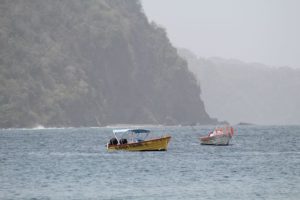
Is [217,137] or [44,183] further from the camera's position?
[217,137]

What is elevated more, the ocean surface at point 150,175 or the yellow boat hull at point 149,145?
the yellow boat hull at point 149,145

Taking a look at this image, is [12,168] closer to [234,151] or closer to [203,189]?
[203,189]

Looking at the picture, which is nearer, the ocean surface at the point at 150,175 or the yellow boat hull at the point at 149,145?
the ocean surface at the point at 150,175

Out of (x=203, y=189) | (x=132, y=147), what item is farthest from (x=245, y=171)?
(x=132, y=147)

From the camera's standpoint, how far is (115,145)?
4619 inches

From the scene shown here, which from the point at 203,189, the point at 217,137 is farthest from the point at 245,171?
the point at 217,137

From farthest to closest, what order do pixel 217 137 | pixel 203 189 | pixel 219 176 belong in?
pixel 217 137 → pixel 219 176 → pixel 203 189

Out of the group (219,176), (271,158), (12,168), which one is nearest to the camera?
(219,176)

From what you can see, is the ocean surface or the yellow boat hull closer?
the ocean surface

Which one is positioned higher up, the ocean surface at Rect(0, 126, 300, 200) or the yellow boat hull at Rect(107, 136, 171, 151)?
the yellow boat hull at Rect(107, 136, 171, 151)

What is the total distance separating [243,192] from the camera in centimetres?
6719

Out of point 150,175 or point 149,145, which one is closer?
point 150,175

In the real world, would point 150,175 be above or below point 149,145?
below

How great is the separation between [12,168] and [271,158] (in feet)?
101
